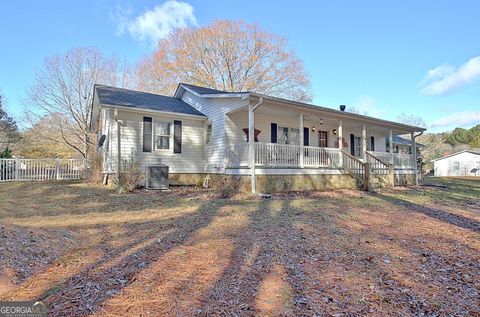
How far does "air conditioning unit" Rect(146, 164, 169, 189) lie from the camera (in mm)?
11141

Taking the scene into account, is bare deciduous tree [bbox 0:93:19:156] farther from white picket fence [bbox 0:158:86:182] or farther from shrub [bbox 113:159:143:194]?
shrub [bbox 113:159:143:194]

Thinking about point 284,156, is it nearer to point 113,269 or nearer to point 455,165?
point 113,269

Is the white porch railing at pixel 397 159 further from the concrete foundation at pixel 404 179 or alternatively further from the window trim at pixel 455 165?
the window trim at pixel 455 165

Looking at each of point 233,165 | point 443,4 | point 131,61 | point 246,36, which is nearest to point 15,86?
point 131,61

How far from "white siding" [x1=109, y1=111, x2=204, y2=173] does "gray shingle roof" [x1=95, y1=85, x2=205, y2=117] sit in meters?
0.38

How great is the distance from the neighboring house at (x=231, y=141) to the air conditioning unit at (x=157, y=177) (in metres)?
0.90

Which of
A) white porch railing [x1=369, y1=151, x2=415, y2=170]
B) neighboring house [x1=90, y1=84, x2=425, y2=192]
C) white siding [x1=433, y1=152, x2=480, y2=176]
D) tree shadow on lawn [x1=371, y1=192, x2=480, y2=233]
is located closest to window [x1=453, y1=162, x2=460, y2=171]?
white siding [x1=433, y1=152, x2=480, y2=176]

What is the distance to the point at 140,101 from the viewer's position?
12805mm

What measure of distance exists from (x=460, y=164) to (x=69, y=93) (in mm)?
47641

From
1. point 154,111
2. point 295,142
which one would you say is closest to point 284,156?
point 295,142

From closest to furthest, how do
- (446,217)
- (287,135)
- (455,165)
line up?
1. (446,217)
2. (287,135)
3. (455,165)

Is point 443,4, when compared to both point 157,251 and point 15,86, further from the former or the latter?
point 15,86

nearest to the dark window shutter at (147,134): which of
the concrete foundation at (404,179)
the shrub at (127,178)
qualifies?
the shrub at (127,178)

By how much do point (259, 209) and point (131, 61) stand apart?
84.0 feet
